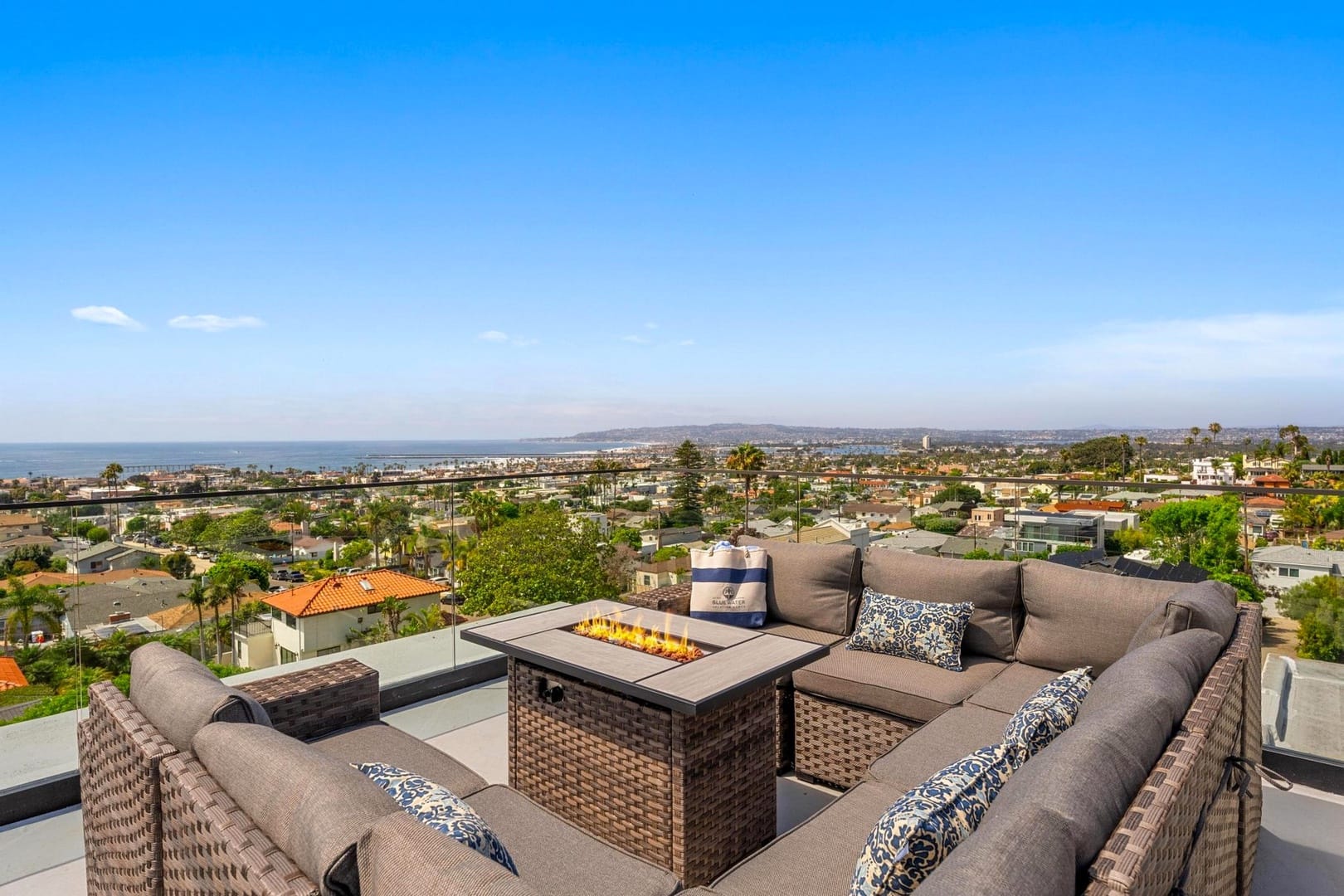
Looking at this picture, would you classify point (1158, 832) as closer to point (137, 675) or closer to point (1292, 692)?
point (137, 675)

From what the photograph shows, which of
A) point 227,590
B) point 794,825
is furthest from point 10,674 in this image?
point 794,825

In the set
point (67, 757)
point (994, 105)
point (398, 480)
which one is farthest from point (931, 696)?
point (994, 105)

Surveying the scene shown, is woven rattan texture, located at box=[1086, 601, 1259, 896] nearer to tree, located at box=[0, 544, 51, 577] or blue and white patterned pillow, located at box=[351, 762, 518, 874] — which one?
blue and white patterned pillow, located at box=[351, 762, 518, 874]


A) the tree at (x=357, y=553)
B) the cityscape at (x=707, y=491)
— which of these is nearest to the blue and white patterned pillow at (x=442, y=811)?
the cityscape at (x=707, y=491)

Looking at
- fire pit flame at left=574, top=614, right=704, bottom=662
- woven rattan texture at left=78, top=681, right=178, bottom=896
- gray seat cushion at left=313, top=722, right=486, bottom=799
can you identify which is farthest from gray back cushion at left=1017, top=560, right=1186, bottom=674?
woven rattan texture at left=78, top=681, right=178, bottom=896

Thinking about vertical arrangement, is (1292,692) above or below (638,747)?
below
